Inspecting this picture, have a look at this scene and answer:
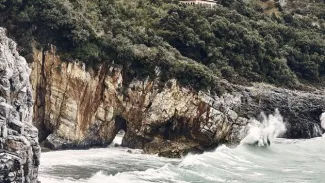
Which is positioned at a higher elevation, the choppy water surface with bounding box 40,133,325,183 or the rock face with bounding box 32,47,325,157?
→ the rock face with bounding box 32,47,325,157

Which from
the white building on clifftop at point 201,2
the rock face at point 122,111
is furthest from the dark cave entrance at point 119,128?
the white building on clifftop at point 201,2

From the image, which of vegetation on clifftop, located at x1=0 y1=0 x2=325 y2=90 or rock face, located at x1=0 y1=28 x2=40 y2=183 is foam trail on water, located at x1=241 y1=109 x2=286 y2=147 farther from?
rock face, located at x1=0 y1=28 x2=40 y2=183

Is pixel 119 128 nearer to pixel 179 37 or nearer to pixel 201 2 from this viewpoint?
pixel 179 37

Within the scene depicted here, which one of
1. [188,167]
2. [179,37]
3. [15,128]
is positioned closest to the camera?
[15,128]

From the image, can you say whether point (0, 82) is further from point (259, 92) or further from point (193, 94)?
point (259, 92)

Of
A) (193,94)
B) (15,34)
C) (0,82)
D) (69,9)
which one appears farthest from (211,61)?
(0,82)

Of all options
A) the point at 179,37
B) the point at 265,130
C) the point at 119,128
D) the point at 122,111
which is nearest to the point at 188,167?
the point at 122,111

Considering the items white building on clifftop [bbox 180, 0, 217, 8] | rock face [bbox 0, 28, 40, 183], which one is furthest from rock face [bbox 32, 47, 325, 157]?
white building on clifftop [bbox 180, 0, 217, 8]
